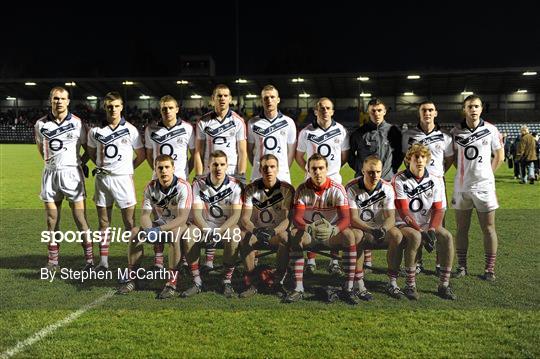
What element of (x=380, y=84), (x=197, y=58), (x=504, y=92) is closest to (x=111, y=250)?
(x=380, y=84)

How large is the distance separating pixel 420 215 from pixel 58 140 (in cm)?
380

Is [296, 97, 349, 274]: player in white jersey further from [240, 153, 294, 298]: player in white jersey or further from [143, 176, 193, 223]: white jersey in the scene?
[143, 176, 193, 223]: white jersey

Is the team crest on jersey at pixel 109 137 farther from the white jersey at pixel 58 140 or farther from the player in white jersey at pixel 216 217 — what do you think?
the player in white jersey at pixel 216 217

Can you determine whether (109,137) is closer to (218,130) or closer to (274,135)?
(218,130)

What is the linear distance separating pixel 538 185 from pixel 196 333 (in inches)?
510

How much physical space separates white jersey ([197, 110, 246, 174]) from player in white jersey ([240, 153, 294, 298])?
739 mm

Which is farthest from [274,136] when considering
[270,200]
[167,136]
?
[167,136]

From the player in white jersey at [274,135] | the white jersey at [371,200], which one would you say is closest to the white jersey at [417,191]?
the white jersey at [371,200]

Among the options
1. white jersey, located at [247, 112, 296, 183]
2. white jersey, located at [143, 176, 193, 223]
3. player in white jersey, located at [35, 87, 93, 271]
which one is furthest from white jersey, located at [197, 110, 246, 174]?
player in white jersey, located at [35, 87, 93, 271]

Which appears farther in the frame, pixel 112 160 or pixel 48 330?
pixel 112 160

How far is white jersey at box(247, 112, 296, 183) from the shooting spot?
5590 millimetres

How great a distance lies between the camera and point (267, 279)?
4.82 meters

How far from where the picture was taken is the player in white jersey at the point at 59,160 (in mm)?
5375

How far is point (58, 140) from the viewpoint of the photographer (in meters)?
5.37
